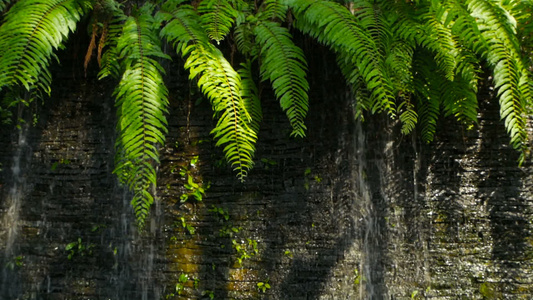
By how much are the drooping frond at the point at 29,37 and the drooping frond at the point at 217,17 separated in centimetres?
55

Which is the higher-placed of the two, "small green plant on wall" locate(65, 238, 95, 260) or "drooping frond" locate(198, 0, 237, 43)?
"drooping frond" locate(198, 0, 237, 43)

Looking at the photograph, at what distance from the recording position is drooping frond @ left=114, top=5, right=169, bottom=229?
206 cm

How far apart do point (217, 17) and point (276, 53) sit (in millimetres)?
293

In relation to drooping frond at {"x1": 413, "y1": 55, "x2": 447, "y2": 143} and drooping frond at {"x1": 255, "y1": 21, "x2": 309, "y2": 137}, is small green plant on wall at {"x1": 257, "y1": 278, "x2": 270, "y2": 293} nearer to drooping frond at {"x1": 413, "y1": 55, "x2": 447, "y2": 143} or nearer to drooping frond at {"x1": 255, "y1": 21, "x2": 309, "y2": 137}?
drooping frond at {"x1": 255, "y1": 21, "x2": 309, "y2": 137}

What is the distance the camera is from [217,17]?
2.31 m

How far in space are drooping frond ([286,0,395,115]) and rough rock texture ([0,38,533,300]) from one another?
539 mm

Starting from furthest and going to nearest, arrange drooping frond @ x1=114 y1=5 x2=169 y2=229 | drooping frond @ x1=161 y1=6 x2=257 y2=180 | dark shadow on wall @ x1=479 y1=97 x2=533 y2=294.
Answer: dark shadow on wall @ x1=479 y1=97 x2=533 y2=294 < drooping frond @ x1=161 y1=6 x2=257 y2=180 < drooping frond @ x1=114 y1=5 x2=169 y2=229

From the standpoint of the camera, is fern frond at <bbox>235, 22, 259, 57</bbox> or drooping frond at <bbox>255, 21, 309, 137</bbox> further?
fern frond at <bbox>235, 22, 259, 57</bbox>

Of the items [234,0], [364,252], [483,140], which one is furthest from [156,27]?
[483,140]

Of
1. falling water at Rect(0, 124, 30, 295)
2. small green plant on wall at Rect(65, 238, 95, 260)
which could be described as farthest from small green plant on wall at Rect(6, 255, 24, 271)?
small green plant on wall at Rect(65, 238, 95, 260)

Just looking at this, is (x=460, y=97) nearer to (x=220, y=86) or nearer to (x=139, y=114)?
(x=220, y=86)

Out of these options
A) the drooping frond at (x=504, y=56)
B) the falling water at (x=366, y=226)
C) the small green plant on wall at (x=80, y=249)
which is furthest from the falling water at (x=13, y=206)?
the drooping frond at (x=504, y=56)

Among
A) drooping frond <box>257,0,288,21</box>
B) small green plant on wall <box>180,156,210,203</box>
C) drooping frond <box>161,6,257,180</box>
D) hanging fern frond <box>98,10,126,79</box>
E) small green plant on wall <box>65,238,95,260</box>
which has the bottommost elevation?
small green plant on wall <box>65,238,95,260</box>

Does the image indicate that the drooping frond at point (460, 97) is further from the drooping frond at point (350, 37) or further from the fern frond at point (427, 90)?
the drooping frond at point (350, 37)
